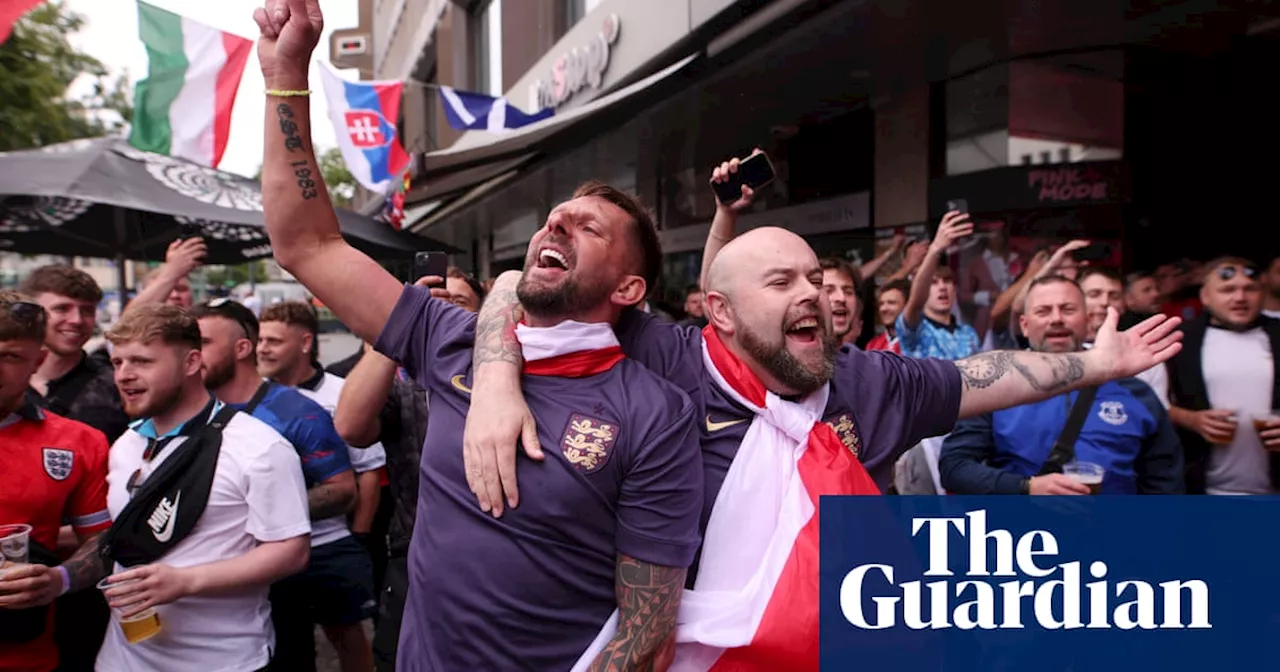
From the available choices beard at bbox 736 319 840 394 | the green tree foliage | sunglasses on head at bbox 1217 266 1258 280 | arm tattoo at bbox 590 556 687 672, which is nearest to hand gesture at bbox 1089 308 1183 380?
beard at bbox 736 319 840 394

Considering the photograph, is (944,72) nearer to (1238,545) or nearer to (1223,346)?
(1223,346)

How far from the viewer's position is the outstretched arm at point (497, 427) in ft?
5.12

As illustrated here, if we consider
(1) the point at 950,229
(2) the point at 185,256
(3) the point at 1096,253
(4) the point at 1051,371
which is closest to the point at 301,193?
(4) the point at 1051,371

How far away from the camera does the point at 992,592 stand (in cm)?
→ 165

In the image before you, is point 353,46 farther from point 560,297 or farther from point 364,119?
point 560,297

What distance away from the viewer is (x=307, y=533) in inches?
99.6

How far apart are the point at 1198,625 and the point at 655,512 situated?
1.09 m

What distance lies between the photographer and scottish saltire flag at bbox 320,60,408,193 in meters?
8.41

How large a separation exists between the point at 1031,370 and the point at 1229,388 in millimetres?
2022

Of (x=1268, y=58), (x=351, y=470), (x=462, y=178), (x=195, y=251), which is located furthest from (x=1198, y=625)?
(x=462, y=178)

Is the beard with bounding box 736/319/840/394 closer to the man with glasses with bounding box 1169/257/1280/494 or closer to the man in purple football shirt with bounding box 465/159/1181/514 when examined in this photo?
the man in purple football shirt with bounding box 465/159/1181/514

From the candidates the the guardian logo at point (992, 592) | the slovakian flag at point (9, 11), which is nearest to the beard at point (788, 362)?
the the guardian logo at point (992, 592)

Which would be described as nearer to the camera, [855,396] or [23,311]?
[855,396]

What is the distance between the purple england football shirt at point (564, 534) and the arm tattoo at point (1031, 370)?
Result: 83 cm
